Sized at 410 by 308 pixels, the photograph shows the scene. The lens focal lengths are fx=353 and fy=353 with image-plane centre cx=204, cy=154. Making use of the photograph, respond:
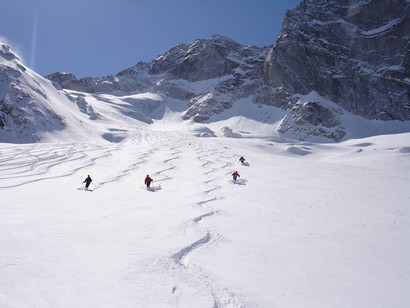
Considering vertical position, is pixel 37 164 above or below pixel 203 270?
below

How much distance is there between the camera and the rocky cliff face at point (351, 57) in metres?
123

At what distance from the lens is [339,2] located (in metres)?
150

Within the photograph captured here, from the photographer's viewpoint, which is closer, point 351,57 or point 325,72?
point 325,72

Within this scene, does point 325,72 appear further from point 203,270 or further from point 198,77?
point 203,270

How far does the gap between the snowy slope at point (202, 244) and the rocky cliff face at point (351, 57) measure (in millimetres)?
112491

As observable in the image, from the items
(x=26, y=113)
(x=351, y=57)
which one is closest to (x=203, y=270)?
(x=26, y=113)

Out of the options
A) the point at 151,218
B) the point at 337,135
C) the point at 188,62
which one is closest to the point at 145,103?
the point at 188,62

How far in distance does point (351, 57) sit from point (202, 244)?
477 feet

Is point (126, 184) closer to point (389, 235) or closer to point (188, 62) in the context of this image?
point (389, 235)

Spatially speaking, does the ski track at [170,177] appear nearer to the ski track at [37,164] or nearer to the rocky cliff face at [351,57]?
the ski track at [37,164]

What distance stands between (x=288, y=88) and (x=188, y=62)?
6394 cm

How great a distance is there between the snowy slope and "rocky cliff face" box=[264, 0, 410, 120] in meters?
112

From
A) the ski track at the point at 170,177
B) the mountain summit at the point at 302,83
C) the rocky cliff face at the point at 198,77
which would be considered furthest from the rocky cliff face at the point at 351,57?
the ski track at the point at 170,177

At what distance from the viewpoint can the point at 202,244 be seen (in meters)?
9.42
